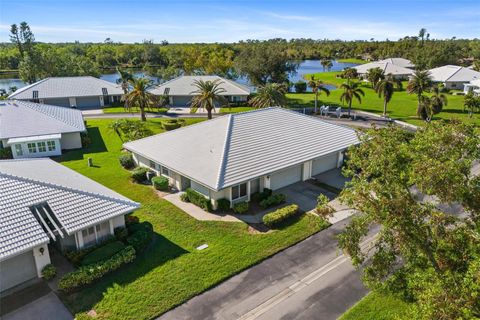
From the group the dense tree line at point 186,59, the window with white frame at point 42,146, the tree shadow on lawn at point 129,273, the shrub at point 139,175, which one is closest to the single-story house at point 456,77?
the dense tree line at point 186,59

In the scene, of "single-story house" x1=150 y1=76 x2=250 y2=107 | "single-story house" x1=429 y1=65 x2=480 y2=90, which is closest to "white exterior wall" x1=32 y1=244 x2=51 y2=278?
"single-story house" x1=150 y1=76 x2=250 y2=107

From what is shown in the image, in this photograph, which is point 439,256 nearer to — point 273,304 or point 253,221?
point 273,304

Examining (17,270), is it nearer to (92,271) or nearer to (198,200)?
(92,271)

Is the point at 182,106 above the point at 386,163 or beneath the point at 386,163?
beneath

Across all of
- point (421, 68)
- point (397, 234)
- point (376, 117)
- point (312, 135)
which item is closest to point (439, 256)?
point (397, 234)

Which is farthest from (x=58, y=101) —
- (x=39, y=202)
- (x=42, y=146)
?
(x=39, y=202)

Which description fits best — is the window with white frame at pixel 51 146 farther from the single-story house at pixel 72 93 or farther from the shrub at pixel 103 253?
the single-story house at pixel 72 93
